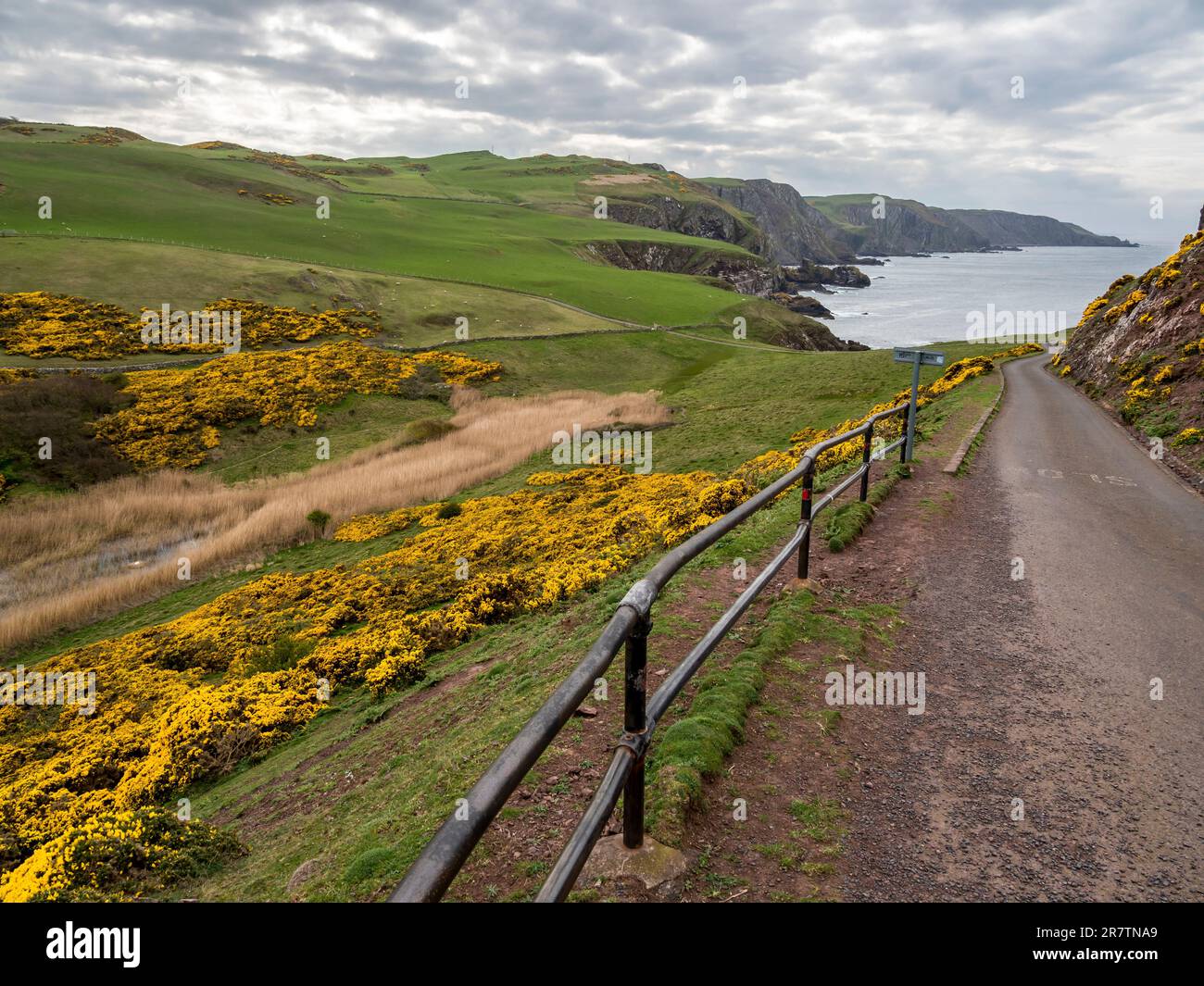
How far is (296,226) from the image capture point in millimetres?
79062

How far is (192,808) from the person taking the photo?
898cm

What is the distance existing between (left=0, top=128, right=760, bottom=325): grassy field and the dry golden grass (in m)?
43.0

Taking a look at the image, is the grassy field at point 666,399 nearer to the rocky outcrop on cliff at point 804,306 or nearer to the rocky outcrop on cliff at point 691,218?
the rocky outcrop on cliff at point 804,306

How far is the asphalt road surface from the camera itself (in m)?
4.02

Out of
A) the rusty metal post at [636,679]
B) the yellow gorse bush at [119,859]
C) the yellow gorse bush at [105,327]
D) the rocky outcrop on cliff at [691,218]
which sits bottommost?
the yellow gorse bush at [119,859]

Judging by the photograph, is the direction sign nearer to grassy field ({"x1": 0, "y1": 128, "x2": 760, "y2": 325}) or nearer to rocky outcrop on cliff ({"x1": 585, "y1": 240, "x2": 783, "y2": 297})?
grassy field ({"x1": 0, "y1": 128, "x2": 760, "y2": 325})

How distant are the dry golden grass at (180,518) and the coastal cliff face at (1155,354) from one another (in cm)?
1918

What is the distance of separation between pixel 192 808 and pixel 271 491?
19675mm

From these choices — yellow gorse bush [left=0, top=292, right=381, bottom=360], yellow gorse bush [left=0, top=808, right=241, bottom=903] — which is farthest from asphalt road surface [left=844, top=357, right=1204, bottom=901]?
yellow gorse bush [left=0, top=292, right=381, bottom=360]

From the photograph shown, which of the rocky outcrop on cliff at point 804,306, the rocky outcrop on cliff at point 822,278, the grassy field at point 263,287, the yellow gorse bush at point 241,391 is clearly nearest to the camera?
the yellow gorse bush at point 241,391

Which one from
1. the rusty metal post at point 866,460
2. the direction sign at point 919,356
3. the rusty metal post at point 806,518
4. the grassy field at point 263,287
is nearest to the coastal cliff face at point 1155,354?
the direction sign at point 919,356

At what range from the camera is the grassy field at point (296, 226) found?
216ft

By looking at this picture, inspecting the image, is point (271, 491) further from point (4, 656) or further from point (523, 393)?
point (523, 393)
